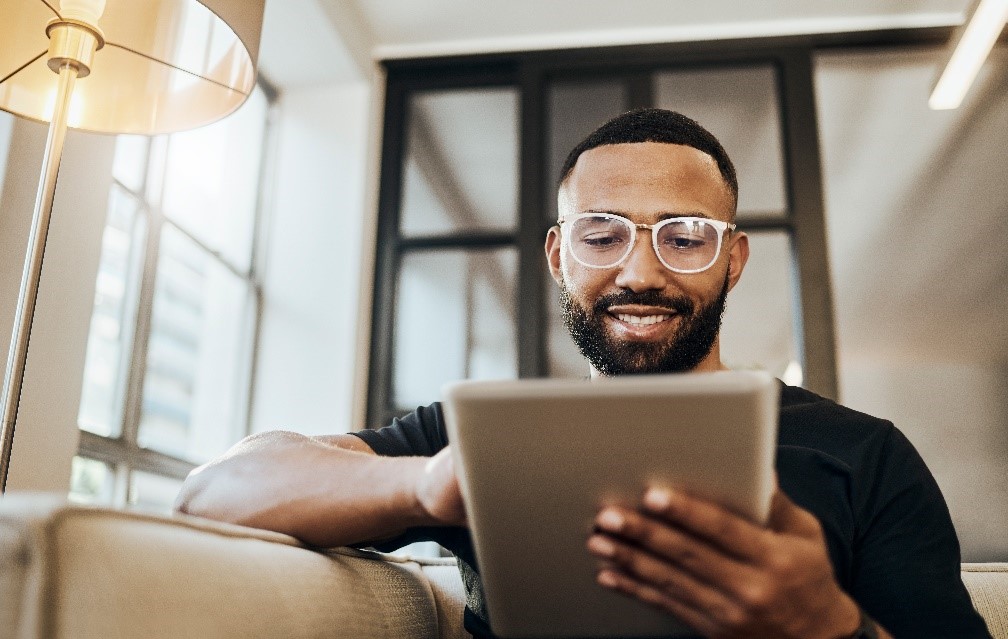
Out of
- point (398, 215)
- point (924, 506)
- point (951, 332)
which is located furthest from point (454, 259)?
point (924, 506)

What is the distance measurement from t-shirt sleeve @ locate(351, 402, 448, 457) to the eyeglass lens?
34 cm

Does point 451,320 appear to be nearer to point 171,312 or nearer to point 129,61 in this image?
point 171,312

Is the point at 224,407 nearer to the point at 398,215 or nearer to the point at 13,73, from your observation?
the point at 398,215

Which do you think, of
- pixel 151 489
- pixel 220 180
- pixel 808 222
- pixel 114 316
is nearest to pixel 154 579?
pixel 114 316

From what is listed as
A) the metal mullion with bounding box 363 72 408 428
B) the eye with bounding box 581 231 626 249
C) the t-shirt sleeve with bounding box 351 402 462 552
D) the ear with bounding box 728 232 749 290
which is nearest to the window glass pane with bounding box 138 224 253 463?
the metal mullion with bounding box 363 72 408 428

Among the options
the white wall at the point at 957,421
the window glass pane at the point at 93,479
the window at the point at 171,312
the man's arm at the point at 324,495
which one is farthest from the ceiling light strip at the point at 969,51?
the window glass pane at the point at 93,479

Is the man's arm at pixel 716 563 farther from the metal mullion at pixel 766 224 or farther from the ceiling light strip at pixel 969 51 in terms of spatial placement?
the metal mullion at pixel 766 224

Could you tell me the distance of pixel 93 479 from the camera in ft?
7.47

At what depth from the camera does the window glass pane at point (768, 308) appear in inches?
127

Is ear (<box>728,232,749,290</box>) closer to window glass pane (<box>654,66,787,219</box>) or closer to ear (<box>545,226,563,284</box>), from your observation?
ear (<box>545,226,563,284</box>)

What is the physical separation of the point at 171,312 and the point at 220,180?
637mm

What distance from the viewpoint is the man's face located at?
130 cm

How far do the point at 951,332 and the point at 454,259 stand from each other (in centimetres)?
187

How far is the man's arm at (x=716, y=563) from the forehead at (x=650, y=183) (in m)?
0.75
